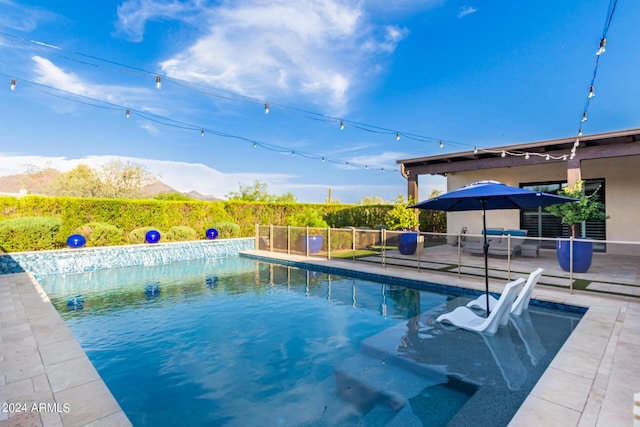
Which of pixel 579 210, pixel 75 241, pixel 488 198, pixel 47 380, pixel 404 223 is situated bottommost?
pixel 47 380

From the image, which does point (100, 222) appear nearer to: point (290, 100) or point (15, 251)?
point (15, 251)

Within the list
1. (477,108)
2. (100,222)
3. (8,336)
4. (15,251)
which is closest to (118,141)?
(100,222)

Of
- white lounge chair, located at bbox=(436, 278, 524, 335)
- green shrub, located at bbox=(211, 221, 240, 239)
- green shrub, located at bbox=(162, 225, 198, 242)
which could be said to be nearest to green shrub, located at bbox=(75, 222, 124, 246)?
green shrub, located at bbox=(162, 225, 198, 242)

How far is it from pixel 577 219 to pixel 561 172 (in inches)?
193

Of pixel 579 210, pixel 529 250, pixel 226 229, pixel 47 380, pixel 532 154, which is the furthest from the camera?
pixel 226 229

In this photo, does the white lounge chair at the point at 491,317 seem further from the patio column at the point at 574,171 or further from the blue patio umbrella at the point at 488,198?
the patio column at the point at 574,171

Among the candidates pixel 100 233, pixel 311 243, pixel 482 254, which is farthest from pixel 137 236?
pixel 482 254

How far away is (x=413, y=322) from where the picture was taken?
480 centimetres

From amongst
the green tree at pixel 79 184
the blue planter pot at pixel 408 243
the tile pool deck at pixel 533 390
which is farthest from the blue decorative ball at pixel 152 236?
the green tree at pixel 79 184

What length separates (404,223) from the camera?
10.9m

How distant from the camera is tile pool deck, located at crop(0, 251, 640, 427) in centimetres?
236

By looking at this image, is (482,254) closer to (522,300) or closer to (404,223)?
(404,223)

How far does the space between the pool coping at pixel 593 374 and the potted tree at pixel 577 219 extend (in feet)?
5.68

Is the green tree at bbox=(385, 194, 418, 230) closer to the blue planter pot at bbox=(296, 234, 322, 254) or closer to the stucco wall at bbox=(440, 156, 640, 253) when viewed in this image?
the blue planter pot at bbox=(296, 234, 322, 254)
